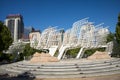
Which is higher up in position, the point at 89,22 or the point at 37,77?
the point at 89,22

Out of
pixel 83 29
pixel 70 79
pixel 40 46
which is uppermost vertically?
pixel 83 29

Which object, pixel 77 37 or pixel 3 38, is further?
pixel 77 37

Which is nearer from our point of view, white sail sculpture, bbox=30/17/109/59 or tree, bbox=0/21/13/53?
tree, bbox=0/21/13/53

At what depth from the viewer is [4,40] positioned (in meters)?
48.8

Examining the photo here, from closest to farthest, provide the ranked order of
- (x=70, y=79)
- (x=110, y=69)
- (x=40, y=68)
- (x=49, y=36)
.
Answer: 1. (x=70, y=79)
2. (x=110, y=69)
3. (x=40, y=68)
4. (x=49, y=36)

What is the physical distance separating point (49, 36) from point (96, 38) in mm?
19278

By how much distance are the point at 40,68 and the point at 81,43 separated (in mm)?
41017

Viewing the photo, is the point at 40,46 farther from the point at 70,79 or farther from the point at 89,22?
the point at 70,79

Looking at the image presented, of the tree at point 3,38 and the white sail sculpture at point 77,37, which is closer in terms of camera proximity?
the tree at point 3,38

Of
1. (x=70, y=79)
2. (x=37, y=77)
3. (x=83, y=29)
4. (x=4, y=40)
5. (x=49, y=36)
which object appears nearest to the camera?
(x=70, y=79)

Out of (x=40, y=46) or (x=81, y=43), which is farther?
(x=40, y=46)

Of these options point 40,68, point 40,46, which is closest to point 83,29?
point 40,46

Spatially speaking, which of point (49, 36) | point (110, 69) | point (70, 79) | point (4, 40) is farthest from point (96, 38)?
point (70, 79)

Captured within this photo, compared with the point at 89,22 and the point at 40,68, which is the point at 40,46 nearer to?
the point at 89,22
